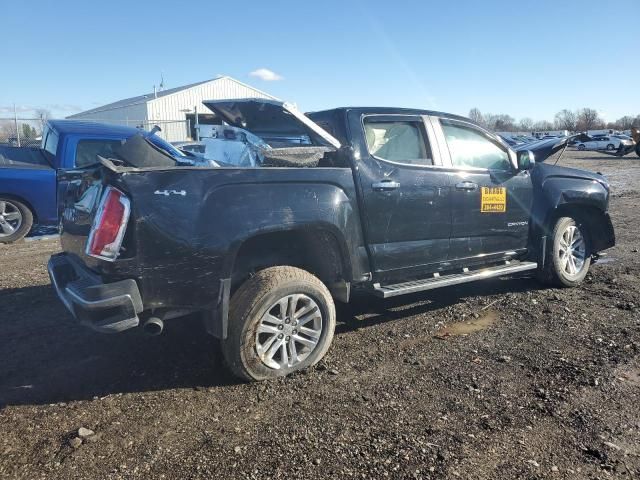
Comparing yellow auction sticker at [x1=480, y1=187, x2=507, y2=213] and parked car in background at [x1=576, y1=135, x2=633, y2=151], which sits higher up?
parked car in background at [x1=576, y1=135, x2=633, y2=151]

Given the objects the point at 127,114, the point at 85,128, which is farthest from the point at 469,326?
the point at 127,114

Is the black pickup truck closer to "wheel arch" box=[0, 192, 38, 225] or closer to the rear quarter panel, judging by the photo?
the rear quarter panel

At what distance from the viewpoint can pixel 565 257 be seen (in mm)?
5625

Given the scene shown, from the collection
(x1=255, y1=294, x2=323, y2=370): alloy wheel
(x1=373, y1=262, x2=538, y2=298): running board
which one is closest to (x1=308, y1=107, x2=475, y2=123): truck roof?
(x1=373, y1=262, x2=538, y2=298): running board

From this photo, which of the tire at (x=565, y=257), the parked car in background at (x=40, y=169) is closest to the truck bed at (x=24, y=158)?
the parked car in background at (x=40, y=169)

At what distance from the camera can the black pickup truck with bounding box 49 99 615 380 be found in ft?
10.1

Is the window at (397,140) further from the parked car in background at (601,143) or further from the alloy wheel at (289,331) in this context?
the parked car in background at (601,143)

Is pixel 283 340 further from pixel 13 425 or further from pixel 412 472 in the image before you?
pixel 13 425

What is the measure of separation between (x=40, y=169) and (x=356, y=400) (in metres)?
7.06

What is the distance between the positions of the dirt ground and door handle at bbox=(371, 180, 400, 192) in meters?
1.30

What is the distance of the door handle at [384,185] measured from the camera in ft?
13.0

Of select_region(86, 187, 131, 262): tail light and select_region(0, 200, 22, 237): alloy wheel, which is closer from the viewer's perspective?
select_region(86, 187, 131, 262): tail light

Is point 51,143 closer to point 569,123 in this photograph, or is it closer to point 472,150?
point 472,150

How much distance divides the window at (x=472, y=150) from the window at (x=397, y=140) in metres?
0.32
